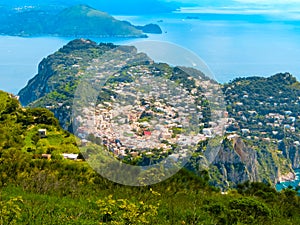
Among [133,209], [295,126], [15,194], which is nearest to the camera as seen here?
[133,209]

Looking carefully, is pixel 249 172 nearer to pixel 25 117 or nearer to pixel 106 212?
pixel 25 117

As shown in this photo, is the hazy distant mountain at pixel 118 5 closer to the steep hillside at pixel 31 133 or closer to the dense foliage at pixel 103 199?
the steep hillside at pixel 31 133

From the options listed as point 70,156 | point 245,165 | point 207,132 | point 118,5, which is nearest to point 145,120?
point 70,156

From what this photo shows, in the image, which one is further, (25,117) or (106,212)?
(25,117)

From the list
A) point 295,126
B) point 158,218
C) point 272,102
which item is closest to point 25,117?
point 158,218

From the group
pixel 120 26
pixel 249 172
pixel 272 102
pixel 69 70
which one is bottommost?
pixel 249 172

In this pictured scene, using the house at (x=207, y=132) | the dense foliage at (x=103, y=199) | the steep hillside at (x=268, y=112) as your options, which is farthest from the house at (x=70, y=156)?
the steep hillside at (x=268, y=112)

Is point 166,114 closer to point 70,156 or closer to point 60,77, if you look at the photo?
point 70,156
